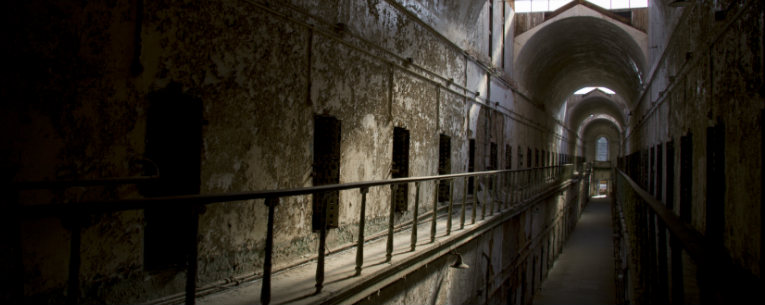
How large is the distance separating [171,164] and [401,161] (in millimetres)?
4356

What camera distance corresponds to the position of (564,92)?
26500 mm

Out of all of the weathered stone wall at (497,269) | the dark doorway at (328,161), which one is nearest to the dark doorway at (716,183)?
the weathered stone wall at (497,269)

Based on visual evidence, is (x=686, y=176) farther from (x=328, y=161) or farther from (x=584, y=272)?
(x=584, y=272)

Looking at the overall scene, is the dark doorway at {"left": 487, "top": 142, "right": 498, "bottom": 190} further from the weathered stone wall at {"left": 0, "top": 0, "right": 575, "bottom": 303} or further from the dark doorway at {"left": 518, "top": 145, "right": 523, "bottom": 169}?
the weathered stone wall at {"left": 0, "top": 0, "right": 575, "bottom": 303}

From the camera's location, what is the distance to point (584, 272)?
17969 mm

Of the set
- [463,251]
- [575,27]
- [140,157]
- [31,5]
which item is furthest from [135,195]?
[575,27]

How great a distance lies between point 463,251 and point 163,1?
534 cm

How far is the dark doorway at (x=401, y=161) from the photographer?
7.56m

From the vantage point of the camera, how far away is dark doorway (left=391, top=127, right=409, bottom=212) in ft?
24.8

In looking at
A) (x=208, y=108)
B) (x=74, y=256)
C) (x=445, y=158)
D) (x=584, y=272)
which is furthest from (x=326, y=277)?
(x=584, y=272)

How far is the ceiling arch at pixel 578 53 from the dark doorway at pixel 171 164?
1372cm

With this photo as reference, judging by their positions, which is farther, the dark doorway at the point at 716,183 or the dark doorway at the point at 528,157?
the dark doorway at the point at 528,157

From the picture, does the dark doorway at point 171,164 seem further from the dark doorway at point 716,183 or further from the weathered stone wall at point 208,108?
the dark doorway at point 716,183

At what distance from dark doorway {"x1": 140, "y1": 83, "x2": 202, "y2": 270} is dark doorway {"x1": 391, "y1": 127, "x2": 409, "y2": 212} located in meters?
4.02
